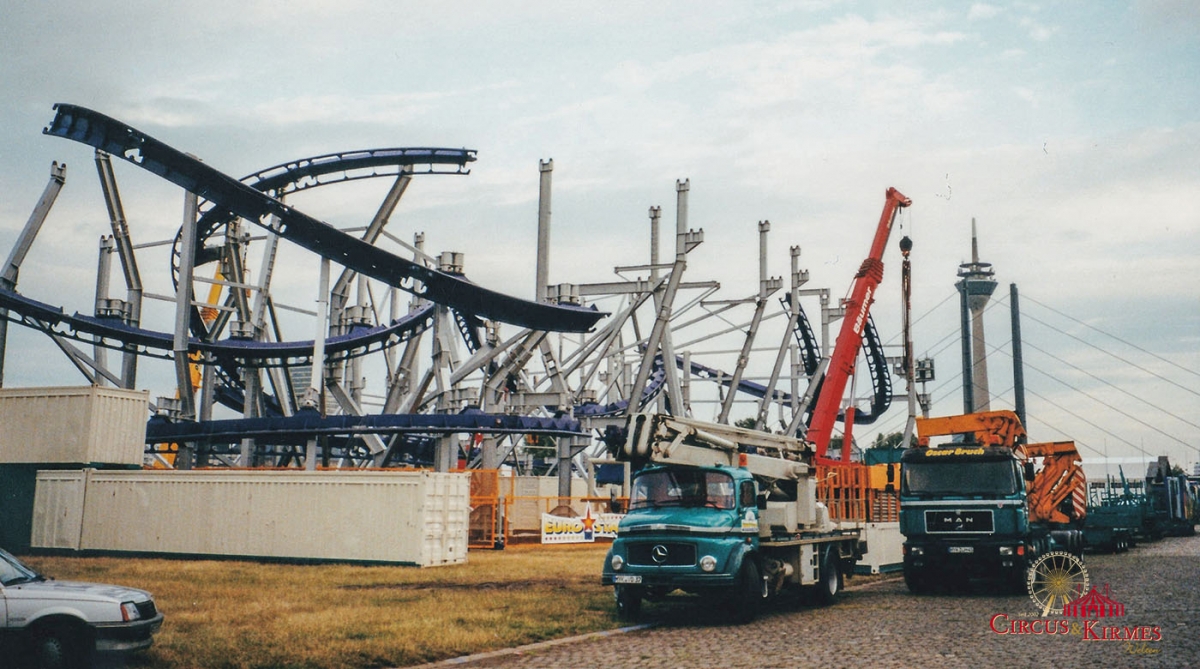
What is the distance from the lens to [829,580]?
17984mm

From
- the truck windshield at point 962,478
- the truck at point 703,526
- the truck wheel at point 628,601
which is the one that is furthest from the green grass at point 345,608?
the truck windshield at point 962,478

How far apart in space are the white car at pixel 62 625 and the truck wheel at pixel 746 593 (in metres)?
8.23

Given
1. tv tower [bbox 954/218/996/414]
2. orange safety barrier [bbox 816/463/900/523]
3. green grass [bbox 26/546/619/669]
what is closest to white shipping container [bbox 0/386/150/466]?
green grass [bbox 26/546/619/669]

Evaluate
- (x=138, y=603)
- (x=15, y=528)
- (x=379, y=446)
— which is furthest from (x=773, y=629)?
(x=379, y=446)

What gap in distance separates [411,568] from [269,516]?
14.0 feet

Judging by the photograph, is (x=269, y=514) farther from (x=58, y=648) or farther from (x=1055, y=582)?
(x=1055, y=582)

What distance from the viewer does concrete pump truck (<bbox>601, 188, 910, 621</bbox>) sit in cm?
1463

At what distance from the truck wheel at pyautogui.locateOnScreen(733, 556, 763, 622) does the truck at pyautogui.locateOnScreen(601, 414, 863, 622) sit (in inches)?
0.6

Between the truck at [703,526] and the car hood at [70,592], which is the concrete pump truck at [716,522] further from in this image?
the car hood at [70,592]

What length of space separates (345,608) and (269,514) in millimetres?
10456

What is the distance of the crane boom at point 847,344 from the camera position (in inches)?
1104

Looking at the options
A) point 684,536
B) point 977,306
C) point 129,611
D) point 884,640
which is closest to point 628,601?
point 684,536

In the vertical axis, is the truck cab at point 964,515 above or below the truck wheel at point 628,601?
above

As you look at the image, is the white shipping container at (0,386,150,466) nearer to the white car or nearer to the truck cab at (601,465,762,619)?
the truck cab at (601,465,762,619)
